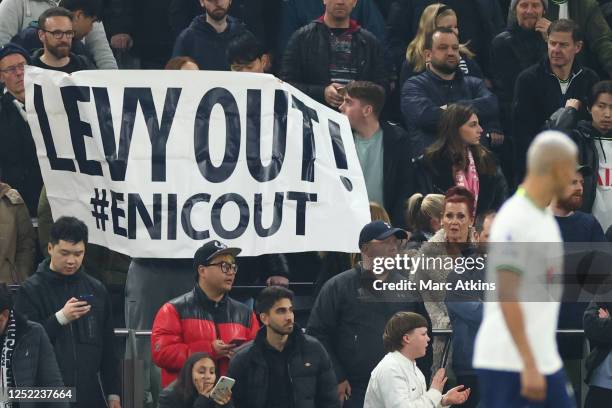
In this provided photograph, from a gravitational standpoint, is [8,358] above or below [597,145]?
below

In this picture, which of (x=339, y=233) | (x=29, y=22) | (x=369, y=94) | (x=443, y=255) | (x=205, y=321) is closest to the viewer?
(x=205, y=321)

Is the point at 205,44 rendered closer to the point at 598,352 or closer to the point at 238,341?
the point at 238,341

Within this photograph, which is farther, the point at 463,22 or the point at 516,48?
the point at 463,22

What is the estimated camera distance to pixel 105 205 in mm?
14398

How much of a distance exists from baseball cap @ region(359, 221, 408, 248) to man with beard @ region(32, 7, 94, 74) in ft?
10.2

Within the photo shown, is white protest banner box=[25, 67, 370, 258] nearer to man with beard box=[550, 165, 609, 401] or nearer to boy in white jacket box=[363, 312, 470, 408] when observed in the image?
boy in white jacket box=[363, 312, 470, 408]

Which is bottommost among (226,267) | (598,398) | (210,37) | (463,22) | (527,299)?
(598,398)

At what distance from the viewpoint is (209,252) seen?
13578 mm

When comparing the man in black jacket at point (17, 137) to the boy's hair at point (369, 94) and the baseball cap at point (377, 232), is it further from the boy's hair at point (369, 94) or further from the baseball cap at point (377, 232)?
the baseball cap at point (377, 232)

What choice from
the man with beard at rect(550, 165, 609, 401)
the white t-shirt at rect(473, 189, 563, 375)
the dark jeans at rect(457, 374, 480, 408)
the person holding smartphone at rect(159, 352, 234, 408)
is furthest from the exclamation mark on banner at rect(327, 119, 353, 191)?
the white t-shirt at rect(473, 189, 563, 375)

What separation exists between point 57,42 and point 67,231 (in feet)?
7.95

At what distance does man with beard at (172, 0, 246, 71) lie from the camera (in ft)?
54.2

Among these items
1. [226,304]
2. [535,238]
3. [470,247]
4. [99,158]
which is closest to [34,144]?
[99,158]

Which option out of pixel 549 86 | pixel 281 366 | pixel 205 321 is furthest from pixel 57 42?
→ pixel 549 86
